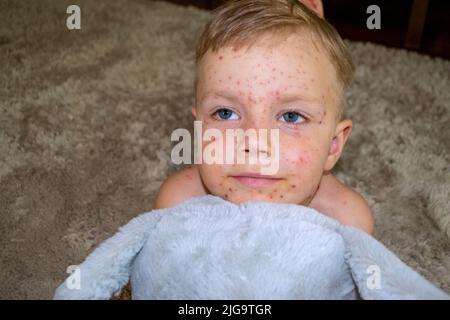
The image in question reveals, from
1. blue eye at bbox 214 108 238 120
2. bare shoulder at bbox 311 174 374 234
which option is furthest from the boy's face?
bare shoulder at bbox 311 174 374 234

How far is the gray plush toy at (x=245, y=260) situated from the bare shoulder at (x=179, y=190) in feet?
0.39

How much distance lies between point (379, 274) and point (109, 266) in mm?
376

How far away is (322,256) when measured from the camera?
771mm

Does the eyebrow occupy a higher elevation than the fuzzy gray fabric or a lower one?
higher

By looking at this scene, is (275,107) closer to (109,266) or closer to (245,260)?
(245,260)

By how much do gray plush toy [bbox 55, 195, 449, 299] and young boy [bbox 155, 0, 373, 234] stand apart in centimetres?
4

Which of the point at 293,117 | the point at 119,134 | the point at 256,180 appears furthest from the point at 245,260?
the point at 119,134

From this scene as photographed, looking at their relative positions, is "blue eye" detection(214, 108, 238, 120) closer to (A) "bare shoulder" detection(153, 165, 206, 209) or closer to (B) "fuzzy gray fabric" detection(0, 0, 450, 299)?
(A) "bare shoulder" detection(153, 165, 206, 209)

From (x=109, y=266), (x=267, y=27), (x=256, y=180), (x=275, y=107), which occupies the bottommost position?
(x=109, y=266)

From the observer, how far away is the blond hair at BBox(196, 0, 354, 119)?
84cm

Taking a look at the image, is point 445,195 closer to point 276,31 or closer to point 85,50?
point 276,31

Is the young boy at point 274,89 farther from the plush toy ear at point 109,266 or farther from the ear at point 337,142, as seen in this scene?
the plush toy ear at point 109,266

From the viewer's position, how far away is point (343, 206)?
963 mm

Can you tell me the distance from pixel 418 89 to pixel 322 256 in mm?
814
